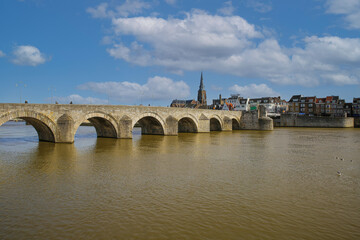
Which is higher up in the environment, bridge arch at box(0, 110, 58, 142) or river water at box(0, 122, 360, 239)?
bridge arch at box(0, 110, 58, 142)

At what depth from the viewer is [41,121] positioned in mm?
20578

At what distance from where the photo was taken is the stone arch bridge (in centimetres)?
1993

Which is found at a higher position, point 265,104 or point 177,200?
point 265,104

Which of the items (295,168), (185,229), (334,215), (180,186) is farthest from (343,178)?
(185,229)

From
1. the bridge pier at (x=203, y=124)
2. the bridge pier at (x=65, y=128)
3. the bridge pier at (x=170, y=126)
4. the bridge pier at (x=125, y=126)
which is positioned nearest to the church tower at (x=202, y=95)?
the bridge pier at (x=203, y=124)

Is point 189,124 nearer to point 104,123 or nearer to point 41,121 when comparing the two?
point 104,123

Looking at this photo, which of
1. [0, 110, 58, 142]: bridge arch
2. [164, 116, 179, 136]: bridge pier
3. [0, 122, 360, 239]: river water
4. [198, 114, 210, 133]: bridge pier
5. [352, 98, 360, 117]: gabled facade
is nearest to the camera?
[0, 122, 360, 239]: river water

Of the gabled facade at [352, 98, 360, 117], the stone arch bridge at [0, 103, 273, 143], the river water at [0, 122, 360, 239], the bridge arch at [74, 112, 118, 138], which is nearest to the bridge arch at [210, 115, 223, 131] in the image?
the stone arch bridge at [0, 103, 273, 143]

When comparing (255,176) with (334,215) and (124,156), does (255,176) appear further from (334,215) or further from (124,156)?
(124,156)

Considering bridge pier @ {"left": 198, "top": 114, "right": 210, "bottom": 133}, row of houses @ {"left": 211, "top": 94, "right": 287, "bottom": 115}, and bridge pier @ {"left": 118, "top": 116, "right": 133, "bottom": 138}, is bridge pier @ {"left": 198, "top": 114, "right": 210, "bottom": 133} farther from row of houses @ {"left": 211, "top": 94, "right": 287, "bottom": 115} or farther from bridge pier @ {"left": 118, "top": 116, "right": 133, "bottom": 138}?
row of houses @ {"left": 211, "top": 94, "right": 287, "bottom": 115}

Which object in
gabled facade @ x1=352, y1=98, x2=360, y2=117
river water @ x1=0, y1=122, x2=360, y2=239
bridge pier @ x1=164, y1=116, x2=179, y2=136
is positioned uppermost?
gabled facade @ x1=352, y1=98, x2=360, y2=117

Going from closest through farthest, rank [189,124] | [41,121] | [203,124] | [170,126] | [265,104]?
[41,121], [170,126], [189,124], [203,124], [265,104]

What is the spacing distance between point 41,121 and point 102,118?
5.84m

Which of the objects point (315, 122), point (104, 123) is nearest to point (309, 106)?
point (315, 122)
